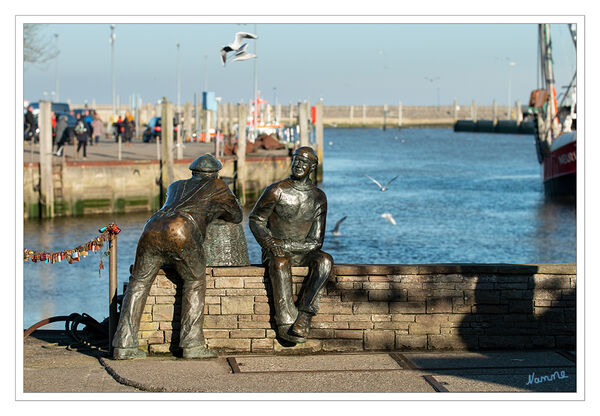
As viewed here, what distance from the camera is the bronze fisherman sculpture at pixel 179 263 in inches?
330

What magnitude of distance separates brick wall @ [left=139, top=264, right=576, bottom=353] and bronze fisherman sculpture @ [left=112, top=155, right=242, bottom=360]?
0.66ft

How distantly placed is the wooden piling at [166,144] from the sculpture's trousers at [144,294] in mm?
23713

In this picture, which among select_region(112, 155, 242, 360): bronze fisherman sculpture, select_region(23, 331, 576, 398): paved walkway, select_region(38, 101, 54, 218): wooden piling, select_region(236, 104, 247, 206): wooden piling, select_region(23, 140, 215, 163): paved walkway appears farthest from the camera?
select_region(236, 104, 247, 206): wooden piling

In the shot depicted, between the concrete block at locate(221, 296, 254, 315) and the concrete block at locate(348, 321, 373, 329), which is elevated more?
the concrete block at locate(221, 296, 254, 315)

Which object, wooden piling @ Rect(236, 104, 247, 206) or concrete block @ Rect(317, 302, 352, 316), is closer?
concrete block @ Rect(317, 302, 352, 316)

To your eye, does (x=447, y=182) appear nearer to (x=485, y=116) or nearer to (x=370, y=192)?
(x=370, y=192)

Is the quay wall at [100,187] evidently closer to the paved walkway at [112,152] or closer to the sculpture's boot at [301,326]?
the paved walkway at [112,152]

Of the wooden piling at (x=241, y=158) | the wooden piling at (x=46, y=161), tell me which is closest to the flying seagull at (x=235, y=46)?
the wooden piling at (x=46, y=161)

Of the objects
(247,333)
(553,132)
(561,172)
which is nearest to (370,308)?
(247,333)

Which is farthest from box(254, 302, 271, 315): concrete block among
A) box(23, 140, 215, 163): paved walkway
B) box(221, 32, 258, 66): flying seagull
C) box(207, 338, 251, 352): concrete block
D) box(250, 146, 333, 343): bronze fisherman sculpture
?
box(23, 140, 215, 163): paved walkway

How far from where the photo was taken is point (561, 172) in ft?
145

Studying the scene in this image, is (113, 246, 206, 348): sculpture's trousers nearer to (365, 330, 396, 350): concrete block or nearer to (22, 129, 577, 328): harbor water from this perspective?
(365, 330, 396, 350): concrete block

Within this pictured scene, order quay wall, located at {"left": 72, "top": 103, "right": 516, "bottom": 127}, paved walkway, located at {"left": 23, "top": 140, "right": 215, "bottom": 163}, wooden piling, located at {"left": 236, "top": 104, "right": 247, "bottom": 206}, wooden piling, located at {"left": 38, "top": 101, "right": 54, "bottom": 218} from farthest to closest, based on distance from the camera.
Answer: quay wall, located at {"left": 72, "top": 103, "right": 516, "bottom": 127}
wooden piling, located at {"left": 236, "top": 104, "right": 247, "bottom": 206}
paved walkway, located at {"left": 23, "top": 140, "right": 215, "bottom": 163}
wooden piling, located at {"left": 38, "top": 101, "right": 54, "bottom": 218}

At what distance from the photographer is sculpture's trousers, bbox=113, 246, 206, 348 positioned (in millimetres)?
8469
